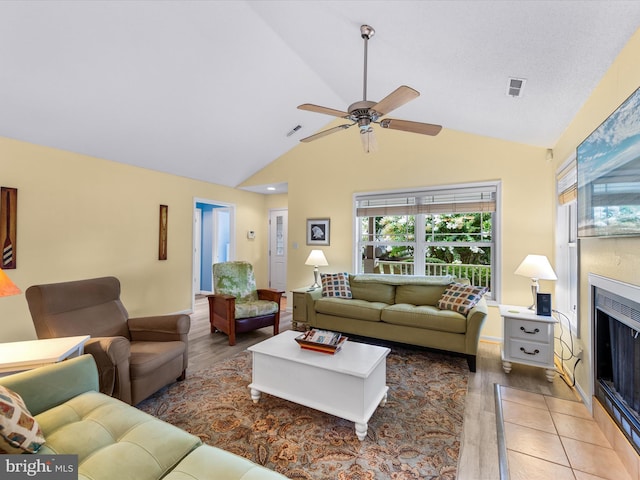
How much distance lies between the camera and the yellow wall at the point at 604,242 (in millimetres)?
1631

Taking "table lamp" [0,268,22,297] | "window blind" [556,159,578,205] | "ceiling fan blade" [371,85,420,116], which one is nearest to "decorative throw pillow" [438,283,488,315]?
"window blind" [556,159,578,205]

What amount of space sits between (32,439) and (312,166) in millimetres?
4702

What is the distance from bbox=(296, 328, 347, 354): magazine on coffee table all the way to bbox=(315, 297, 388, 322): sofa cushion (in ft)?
4.09

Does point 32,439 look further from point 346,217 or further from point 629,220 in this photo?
point 346,217

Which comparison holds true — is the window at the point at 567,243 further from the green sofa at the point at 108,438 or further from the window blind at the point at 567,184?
the green sofa at the point at 108,438

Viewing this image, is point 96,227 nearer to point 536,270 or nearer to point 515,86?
point 515,86

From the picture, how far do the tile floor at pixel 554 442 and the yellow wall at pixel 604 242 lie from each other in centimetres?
28

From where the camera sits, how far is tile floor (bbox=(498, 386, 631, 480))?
1.66 metres

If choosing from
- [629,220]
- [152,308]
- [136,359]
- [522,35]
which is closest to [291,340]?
[136,359]

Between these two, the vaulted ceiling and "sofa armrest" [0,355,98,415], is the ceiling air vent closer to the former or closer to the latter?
the vaulted ceiling

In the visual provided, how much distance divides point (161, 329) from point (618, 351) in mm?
3368

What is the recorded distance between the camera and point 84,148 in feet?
11.9

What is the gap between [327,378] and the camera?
2.03 meters

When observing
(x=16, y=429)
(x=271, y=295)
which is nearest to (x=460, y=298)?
(x=271, y=295)
